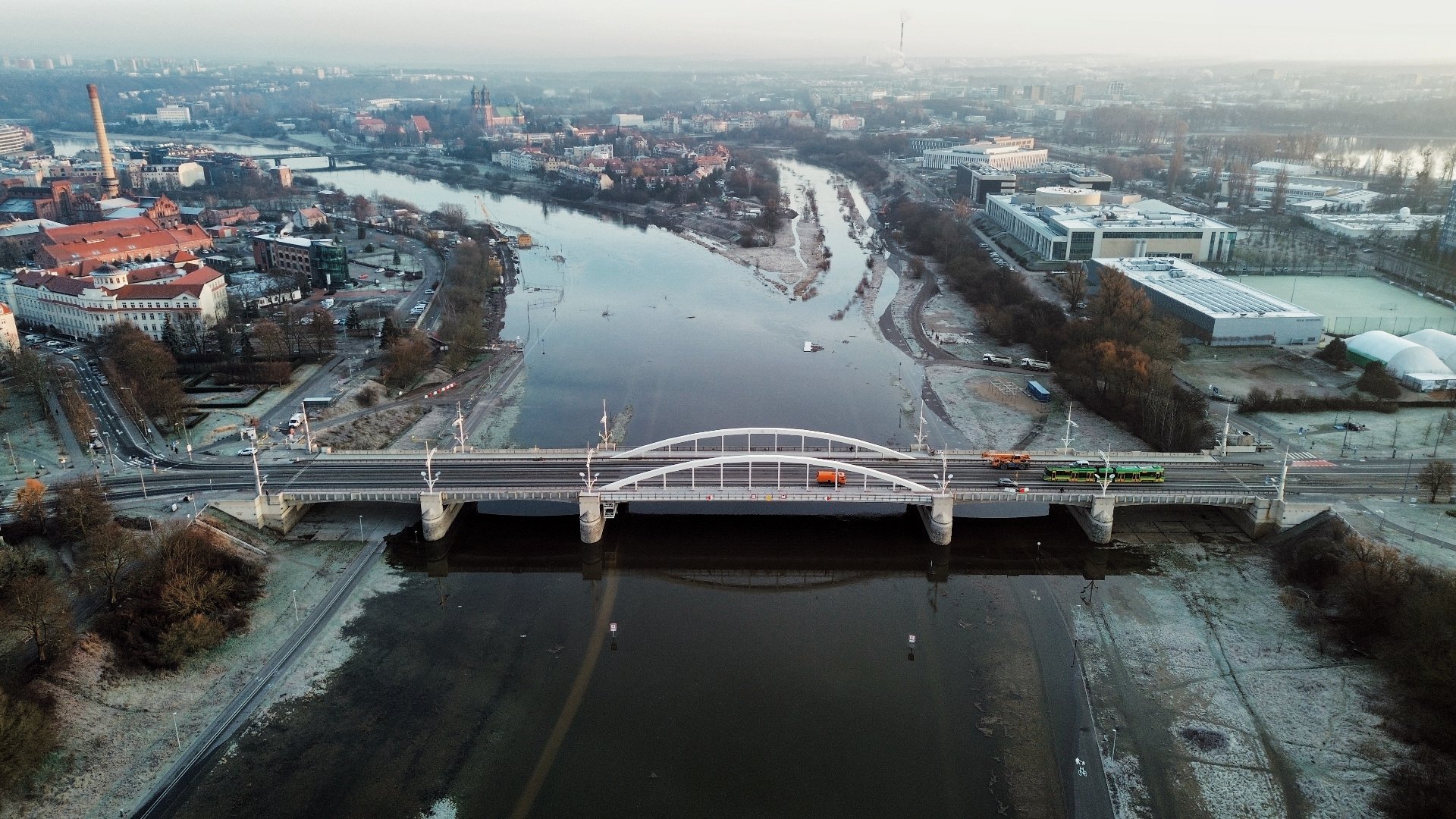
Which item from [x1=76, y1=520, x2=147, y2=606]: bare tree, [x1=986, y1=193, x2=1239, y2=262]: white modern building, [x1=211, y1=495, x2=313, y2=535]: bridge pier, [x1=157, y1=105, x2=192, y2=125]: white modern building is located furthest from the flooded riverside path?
[x1=157, y1=105, x2=192, y2=125]: white modern building

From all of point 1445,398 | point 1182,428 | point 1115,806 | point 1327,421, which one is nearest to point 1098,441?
point 1182,428

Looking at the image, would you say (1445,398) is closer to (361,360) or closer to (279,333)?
(361,360)

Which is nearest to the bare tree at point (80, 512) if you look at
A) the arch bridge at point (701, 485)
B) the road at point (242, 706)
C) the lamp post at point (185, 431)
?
the arch bridge at point (701, 485)

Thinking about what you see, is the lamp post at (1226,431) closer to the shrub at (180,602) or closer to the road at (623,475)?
the road at (623,475)

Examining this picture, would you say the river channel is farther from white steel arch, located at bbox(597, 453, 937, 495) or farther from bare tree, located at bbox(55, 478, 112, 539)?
bare tree, located at bbox(55, 478, 112, 539)

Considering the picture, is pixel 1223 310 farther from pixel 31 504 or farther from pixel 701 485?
pixel 31 504

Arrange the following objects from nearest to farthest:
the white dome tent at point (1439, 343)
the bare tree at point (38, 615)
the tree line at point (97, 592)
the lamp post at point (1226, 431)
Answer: the tree line at point (97, 592), the bare tree at point (38, 615), the lamp post at point (1226, 431), the white dome tent at point (1439, 343)
